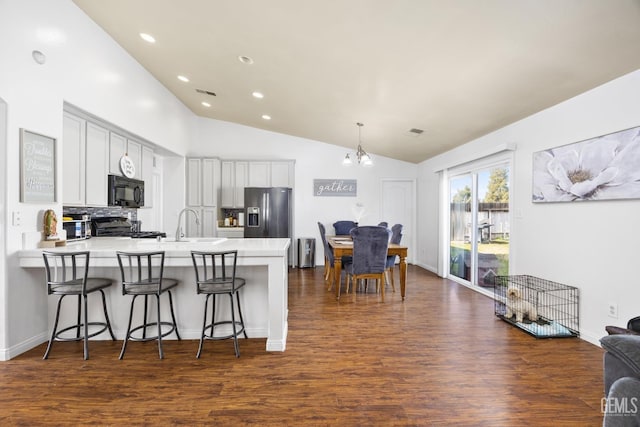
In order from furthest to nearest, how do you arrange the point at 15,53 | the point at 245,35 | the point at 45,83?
the point at 245,35
the point at 45,83
the point at 15,53

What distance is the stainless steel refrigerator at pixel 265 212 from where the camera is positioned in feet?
19.8

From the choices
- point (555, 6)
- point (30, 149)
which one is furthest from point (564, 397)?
point (30, 149)

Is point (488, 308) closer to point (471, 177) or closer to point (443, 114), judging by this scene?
point (471, 177)

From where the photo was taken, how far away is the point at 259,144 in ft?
21.9

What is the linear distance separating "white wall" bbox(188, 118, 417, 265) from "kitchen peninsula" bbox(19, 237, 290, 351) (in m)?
3.87

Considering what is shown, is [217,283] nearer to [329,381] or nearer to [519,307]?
[329,381]

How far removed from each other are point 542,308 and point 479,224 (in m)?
1.63

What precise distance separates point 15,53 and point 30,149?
0.76m

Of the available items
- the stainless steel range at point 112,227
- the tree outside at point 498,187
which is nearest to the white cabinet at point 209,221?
the stainless steel range at point 112,227

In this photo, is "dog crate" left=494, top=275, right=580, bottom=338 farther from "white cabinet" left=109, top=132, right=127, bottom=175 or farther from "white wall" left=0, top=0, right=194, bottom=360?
"white cabinet" left=109, top=132, right=127, bottom=175

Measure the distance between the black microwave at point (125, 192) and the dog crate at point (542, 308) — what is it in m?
4.82

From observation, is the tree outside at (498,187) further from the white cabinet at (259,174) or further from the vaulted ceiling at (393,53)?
the white cabinet at (259,174)

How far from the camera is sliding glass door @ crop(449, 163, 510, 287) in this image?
13.7 feet

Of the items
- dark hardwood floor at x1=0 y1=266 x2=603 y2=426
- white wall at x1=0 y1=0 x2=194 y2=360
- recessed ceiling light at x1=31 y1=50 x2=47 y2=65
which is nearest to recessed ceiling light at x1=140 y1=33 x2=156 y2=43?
white wall at x1=0 y1=0 x2=194 y2=360
